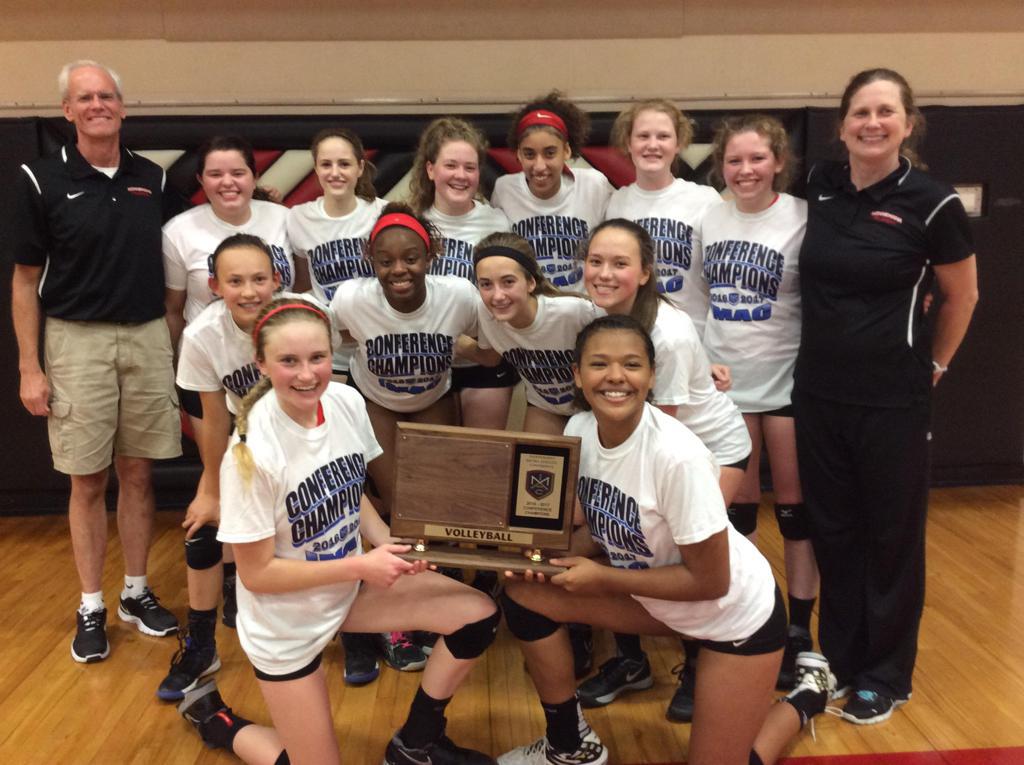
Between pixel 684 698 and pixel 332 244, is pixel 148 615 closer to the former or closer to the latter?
pixel 332 244

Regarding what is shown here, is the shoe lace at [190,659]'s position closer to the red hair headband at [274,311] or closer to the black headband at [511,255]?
the red hair headband at [274,311]

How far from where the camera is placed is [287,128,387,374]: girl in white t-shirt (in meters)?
3.02

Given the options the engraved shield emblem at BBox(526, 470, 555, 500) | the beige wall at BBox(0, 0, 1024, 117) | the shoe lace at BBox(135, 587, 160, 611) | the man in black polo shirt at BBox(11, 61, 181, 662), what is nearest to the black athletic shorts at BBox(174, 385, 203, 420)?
the man in black polo shirt at BBox(11, 61, 181, 662)

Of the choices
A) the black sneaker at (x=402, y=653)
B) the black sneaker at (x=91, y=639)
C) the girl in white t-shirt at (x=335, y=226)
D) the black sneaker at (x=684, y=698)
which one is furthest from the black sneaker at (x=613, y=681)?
the black sneaker at (x=91, y=639)

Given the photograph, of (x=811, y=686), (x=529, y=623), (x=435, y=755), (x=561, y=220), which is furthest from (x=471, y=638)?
(x=561, y=220)

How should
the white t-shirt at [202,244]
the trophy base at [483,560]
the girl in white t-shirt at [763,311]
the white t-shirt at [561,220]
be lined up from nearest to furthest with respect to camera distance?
the trophy base at [483,560] → the girl in white t-shirt at [763,311] → the white t-shirt at [202,244] → the white t-shirt at [561,220]

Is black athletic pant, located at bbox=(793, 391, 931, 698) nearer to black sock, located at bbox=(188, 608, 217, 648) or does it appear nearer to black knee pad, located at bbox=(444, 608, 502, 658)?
black knee pad, located at bbox=(444, 608, 502, 658)

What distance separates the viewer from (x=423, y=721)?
2271 millimetres

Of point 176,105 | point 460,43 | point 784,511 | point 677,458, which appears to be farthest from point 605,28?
point 677,458

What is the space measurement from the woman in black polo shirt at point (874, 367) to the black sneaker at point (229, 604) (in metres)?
2.09

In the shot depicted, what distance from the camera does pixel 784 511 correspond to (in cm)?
282

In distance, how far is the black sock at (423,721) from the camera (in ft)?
7.43

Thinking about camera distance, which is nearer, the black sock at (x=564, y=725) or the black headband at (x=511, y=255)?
the black sock at (x=564, y=725)

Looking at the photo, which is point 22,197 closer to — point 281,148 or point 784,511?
point 281,148
